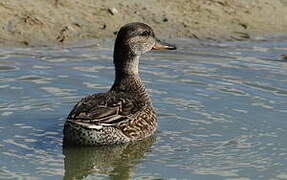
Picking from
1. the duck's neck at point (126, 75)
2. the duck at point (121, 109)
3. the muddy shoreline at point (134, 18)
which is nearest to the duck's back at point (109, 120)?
the duck at point (121, 109)

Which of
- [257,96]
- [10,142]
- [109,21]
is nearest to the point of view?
[10,142]

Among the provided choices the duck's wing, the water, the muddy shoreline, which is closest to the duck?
the duck's wing

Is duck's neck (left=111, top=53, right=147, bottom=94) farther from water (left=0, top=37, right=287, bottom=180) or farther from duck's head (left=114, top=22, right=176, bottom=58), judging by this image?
water (left=0, top=37, right=287, bottom=180)

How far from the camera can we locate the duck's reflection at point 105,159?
332 inches

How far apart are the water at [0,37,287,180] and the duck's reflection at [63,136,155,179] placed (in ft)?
0.03

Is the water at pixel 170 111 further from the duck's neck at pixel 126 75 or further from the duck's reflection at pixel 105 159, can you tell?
the duck's neck at pixel 126 75

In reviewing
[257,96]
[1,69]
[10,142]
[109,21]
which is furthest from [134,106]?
[109,21]

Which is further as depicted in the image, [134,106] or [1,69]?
[1,69]

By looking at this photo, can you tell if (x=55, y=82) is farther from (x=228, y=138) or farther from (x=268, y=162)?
(x=268, y=162)

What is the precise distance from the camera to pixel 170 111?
10.6 meters

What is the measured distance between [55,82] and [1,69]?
0.93 meters

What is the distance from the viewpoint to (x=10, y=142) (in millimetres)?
9180

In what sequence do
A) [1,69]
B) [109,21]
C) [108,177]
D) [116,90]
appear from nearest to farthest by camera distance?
[108,177] → [116,90] → [1,69] → [109,21]

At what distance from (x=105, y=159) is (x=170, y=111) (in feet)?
6.25
